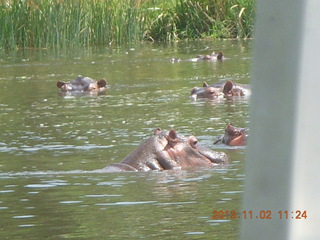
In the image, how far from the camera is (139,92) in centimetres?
1160

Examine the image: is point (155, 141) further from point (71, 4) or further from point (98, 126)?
point (71, 4)

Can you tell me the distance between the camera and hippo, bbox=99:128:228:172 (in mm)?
5527

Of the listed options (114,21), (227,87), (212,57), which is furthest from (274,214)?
(114,21)

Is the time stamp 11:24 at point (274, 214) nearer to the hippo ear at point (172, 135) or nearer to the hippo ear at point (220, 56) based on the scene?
the hippo ear at point (172, 135)

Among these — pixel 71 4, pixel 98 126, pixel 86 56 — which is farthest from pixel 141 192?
pixel 71 4

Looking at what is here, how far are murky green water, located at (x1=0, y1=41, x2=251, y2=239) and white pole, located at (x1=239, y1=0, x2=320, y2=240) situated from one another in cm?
239

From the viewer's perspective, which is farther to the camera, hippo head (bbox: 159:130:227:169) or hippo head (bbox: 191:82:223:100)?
hippo head (bbox: 191:82:223:100)

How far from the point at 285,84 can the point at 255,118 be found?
0.05 metres

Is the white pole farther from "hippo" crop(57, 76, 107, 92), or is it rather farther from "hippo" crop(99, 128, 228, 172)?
"hippo" crop(57, 76, 107, 92)

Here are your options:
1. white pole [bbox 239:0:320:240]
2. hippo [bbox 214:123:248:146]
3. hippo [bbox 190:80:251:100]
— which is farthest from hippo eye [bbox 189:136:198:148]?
hippo [bbox 190:80:251:100]

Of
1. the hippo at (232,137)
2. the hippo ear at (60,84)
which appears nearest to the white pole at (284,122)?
the hippo at (232,137)

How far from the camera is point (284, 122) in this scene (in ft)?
3.33

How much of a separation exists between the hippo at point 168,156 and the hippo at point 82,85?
6.59 meters

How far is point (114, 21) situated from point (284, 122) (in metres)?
20.2
